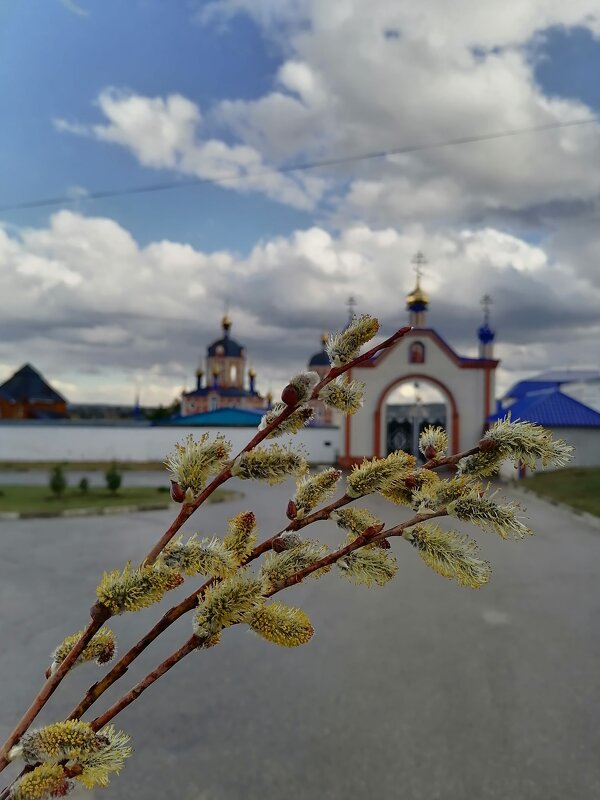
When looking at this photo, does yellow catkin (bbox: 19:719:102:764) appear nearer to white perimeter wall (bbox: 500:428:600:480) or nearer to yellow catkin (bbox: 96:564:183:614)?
yellow catkin (bbox: 96:564:183:614)

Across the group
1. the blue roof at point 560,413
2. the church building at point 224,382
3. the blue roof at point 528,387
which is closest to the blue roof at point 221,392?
the church building at point 224,382

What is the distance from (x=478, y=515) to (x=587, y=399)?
26.2 metres

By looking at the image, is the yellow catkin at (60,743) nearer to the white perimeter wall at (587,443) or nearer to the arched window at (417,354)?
the white perimeter wall at (587,443)

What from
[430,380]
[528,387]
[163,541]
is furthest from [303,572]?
[528,387]

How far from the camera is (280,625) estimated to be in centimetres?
73

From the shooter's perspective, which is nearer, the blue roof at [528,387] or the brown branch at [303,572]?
the brown branch at [303,572]

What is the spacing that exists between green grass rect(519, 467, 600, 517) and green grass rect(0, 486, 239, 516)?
7.29 m

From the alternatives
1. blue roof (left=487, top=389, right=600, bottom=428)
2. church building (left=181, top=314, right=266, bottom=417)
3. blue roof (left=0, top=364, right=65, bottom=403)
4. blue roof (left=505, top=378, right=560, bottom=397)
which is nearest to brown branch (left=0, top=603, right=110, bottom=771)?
blue roof (left=487, top=389, right=600, bottom=428)

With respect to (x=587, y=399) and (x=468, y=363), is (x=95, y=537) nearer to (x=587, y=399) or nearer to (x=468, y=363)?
(x=468, y=363)

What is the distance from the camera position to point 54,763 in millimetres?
687

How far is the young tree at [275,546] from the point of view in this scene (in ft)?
2.20

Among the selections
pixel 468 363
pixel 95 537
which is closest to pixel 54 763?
pixel 95 537

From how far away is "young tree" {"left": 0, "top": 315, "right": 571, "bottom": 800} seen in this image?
26.4 inches

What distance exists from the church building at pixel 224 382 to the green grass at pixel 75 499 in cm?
2746
